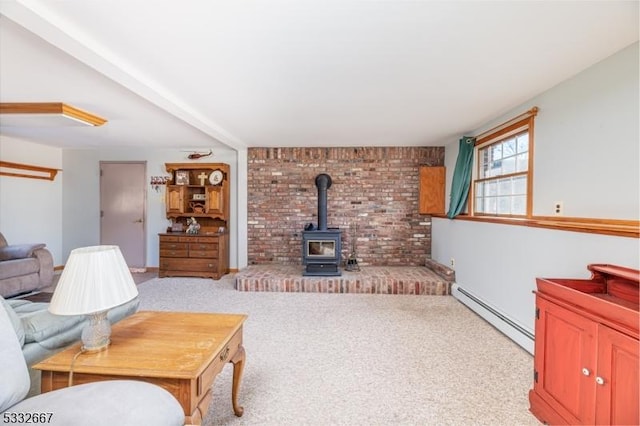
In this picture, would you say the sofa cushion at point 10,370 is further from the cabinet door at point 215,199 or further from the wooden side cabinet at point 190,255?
the cabinet door at point 215,199

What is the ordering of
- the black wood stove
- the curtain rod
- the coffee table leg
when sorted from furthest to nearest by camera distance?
the black wood stove
the curtain rod
the coffee table leg

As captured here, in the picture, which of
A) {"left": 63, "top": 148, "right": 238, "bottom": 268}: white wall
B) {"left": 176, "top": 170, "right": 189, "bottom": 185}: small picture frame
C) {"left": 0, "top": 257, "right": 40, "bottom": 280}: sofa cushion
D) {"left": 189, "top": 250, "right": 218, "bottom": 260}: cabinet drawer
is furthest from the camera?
{"left": 63, "top": 148, "right": 238, "bottom": 268}: white wall

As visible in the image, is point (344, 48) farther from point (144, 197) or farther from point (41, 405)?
point (144, 197)

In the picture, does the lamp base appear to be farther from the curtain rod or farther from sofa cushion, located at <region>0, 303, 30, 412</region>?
the curtain rod

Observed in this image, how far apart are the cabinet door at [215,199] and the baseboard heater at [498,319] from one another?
13.2ft

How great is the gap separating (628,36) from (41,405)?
3.44m

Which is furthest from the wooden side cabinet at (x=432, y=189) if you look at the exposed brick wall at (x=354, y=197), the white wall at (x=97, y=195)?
the white wall at (x=97, y=195)

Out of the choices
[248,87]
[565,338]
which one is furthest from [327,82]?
[565,338]

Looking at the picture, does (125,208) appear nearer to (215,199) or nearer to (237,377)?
(215,199)

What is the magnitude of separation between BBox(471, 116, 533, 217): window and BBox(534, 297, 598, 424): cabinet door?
1.42 meters

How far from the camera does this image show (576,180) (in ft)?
7.27

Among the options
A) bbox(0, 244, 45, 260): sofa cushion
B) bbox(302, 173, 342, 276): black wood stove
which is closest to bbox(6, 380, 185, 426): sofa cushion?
bbox(302, 173, 342, 276): black wood stove

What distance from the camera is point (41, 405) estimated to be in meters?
1.05

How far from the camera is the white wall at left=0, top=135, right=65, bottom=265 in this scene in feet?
15.5
